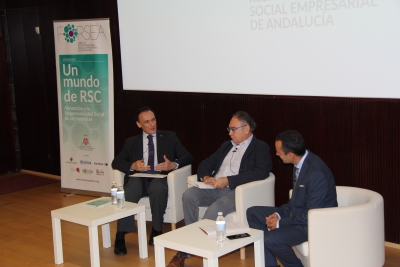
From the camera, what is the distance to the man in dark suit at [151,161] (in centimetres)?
505

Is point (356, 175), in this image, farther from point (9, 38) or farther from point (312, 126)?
point (9, 38)

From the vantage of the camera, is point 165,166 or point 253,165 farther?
point 165,166

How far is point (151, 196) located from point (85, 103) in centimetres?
236

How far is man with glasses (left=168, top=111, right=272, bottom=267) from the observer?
15.3ft

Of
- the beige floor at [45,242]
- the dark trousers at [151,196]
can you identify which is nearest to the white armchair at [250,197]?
the beige floor at [45,242]

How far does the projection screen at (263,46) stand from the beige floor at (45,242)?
4.93ft

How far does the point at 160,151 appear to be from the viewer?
5453 mm

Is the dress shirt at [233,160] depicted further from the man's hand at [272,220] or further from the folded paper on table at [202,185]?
the man's hand at [272,220]

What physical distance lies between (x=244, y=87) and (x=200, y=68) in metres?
0.59

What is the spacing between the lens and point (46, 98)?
7926 mm

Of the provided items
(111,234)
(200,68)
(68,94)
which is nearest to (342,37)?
(200,68)

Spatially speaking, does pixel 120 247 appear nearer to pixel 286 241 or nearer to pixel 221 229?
pixel 221 229

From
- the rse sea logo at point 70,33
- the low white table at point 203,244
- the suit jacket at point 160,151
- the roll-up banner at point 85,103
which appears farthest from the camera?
the rse sea logo at point 70,33

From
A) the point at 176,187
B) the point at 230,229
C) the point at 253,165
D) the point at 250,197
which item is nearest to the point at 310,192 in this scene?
the point at 230,229
